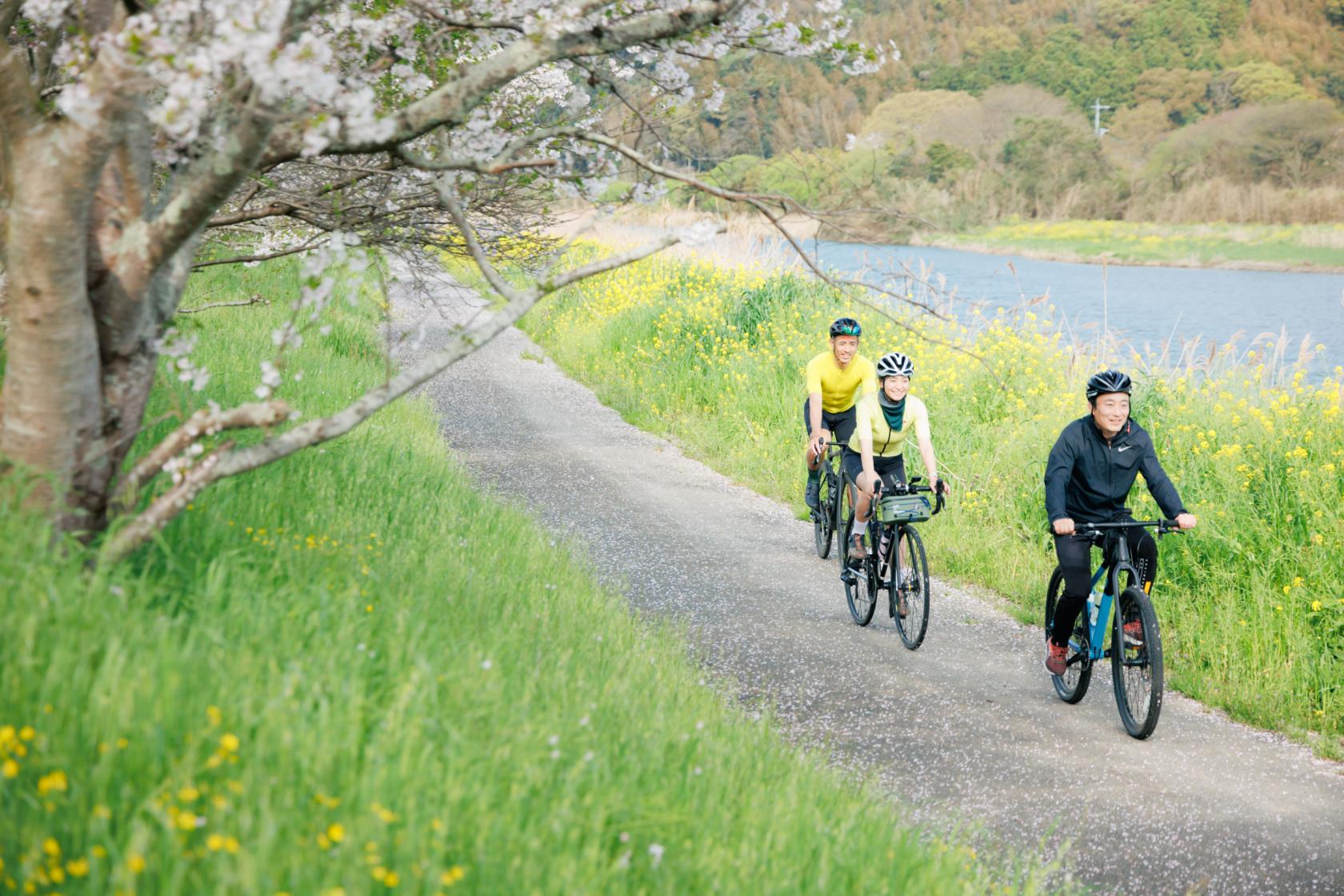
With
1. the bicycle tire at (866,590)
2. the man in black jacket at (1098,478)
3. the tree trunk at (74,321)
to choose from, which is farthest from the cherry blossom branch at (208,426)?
the bicycle tire at (866,590)

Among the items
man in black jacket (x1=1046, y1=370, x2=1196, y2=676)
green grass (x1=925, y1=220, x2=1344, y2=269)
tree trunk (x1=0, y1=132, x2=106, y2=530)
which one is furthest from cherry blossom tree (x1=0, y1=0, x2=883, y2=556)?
green grass (x1=925, y1=220, x2=1344, y2=269)

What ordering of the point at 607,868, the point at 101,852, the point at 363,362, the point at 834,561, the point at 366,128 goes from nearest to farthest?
the point at 101,852 → the point at 607,868 → the point at 366,128 → the point at 834,561 → the point at 363,362

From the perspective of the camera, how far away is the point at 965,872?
3566 mm

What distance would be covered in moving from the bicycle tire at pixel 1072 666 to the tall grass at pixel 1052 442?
2.60 feet

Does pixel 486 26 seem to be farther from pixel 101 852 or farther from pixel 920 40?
pixel 920 40

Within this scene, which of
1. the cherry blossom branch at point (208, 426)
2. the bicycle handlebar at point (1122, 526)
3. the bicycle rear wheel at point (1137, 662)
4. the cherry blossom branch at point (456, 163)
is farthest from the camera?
the bicycle handlebar at point (1122, 526)

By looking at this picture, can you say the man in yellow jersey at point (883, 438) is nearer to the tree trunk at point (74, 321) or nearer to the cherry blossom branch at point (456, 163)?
the cherry blossom branch at point (456, 163)

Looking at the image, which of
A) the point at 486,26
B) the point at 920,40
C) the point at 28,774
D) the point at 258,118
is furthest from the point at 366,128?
the point at 920,40

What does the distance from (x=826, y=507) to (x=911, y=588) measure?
2.05 meters

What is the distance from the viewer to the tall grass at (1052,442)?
6.39 metres

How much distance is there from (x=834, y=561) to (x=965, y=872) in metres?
5.31

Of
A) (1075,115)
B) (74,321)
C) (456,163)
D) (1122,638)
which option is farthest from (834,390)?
(1075,115)

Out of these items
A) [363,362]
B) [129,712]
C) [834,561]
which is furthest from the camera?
[363,362]

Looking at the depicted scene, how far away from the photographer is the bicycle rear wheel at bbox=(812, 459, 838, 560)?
27.9 feet
